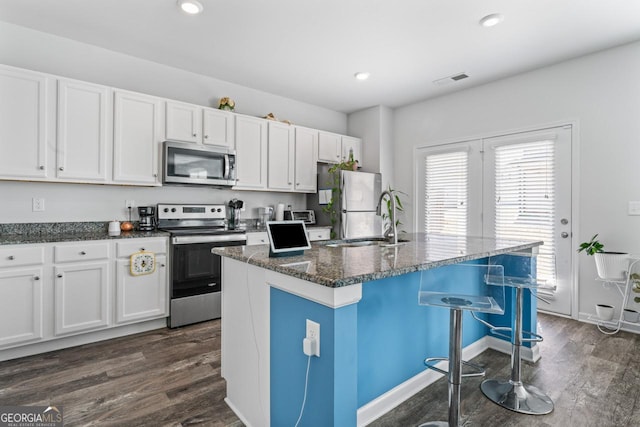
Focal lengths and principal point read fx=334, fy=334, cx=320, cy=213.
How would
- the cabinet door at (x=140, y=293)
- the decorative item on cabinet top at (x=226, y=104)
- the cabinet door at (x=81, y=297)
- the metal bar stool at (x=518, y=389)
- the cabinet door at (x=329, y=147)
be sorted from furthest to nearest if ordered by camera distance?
1. the cabinet door at (x=329, y=147)
2. the decorative item on cabinet top at (x=226, y=104)
3. the cabinet door at (x=140, y=293)
4. the cabinet door at (x=81, y=297)
5. the metal bar stool at (x=518, y=389)

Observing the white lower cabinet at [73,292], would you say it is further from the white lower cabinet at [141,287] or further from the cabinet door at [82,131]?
the cabinet door at [82,131]

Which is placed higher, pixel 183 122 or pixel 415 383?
pixel 183 122

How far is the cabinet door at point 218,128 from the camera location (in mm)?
3711

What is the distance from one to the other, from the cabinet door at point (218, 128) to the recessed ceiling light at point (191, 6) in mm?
1137

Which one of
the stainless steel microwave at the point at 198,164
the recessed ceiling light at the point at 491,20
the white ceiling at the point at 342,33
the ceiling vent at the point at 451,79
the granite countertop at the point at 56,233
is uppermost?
the ceiling vent at the point at 451,79

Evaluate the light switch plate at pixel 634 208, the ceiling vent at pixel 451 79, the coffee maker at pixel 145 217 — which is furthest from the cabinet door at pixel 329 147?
the light switch plate at pixel 634 208

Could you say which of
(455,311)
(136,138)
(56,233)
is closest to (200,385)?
(455,311)

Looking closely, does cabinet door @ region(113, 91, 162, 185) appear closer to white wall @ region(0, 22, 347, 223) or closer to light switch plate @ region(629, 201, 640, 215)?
white wall @ region(0, 22, 347, 223)

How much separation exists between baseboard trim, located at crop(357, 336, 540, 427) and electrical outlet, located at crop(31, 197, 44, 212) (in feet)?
10.6

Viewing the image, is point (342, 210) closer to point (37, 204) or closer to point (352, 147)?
point (352, 147)

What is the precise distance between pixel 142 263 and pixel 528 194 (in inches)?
164

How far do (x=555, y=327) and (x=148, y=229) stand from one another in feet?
13.9

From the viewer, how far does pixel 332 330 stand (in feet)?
4.17

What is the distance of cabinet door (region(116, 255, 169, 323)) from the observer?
299cm
